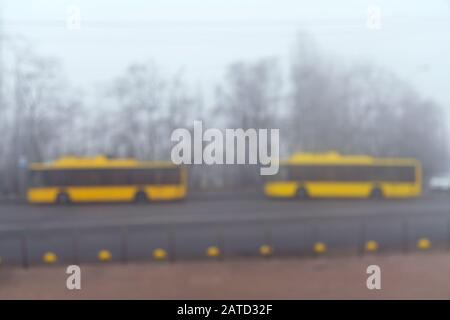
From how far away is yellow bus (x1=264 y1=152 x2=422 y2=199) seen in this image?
9141 mm

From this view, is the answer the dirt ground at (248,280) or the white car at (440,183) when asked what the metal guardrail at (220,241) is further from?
the white car at (440,183)

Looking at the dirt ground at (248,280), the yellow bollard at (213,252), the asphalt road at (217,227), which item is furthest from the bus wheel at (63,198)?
the yellow bollard at (213,252)

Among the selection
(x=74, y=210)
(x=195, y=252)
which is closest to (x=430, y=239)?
(x=195, y=252)

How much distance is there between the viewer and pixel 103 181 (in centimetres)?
1009

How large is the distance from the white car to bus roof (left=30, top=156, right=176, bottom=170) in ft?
18.2

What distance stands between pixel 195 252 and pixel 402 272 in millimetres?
3032

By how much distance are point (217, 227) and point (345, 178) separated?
3999 mm

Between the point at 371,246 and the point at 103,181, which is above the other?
the point at 103,181

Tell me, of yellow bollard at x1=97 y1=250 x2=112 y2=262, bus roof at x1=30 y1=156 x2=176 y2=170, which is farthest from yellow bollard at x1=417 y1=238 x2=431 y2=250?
yellow bollard at x1=97 y1=250 x2=112 y2=262

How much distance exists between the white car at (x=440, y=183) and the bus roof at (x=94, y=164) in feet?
18.2

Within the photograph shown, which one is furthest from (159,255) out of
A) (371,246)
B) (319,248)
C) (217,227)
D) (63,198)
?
(63,198)

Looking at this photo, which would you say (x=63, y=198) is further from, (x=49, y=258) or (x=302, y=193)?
(x=302, y=193)

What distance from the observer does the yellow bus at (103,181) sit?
338 inches

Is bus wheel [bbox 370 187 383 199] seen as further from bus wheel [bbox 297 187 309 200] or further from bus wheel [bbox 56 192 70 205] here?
bus wheel [bbox 56 192 70 205]
